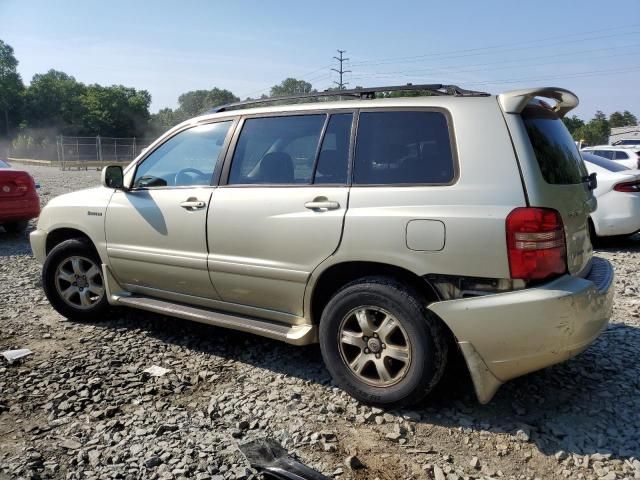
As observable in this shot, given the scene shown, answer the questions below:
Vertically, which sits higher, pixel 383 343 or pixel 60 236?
pixel 60 236

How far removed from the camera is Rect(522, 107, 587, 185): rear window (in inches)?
117

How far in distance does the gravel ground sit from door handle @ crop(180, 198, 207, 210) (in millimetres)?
1157

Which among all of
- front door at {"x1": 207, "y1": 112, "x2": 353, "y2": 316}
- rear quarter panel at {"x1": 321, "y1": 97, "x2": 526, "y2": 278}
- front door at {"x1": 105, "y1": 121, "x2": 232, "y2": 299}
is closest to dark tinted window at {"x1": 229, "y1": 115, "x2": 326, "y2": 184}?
front door at {"x1": 207, "y1": 112, "x2": 353, "y2": 316}

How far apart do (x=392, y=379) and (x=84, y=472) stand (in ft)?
5.62

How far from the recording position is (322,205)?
10.7 ft

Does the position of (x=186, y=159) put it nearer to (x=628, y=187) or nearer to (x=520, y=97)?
(x=520, y=97)

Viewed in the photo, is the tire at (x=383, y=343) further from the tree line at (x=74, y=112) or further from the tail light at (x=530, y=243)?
the tree line at (x=74, y=112)

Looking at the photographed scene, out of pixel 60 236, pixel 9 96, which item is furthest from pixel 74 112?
pixel 60 236

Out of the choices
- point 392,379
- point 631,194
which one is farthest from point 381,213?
point 631,194

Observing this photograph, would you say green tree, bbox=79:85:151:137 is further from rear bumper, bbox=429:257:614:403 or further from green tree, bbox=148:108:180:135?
rear bumper, bbox=429:257:614:403

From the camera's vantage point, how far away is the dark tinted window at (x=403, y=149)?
3062 mm

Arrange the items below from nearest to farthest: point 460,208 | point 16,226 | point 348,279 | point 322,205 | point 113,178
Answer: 1. point 460,208
2. point 322,205
3. point 348,279
4. point 113,178
5. point 16,226

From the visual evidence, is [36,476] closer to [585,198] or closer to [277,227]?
[277,227]

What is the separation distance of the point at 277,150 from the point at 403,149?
0.98 meters
